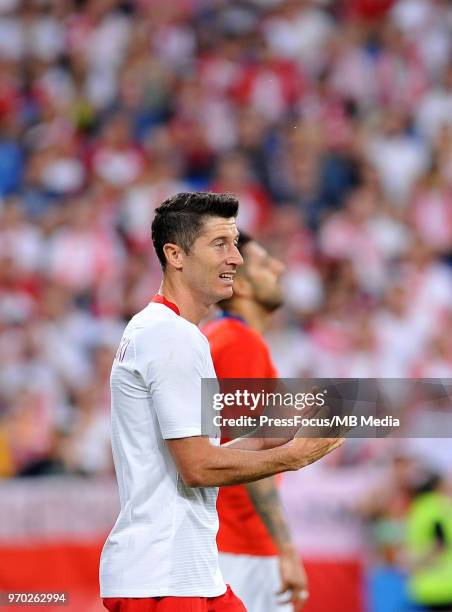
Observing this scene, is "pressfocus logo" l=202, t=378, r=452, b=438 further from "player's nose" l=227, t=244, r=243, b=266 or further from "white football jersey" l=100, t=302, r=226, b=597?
"player's nose" l=227, t=244, r=243, b=266

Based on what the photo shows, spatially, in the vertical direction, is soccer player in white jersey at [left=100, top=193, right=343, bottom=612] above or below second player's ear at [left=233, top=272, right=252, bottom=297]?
below

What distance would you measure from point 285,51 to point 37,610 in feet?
23.1

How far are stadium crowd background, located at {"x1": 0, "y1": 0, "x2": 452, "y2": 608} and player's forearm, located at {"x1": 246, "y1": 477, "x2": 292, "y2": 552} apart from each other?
3462 millimetres

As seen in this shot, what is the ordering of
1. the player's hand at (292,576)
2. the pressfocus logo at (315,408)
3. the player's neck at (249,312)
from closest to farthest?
the pressfocus logo at (315,408) → the player's hand at (292,576) → the player's neck at (249,312)

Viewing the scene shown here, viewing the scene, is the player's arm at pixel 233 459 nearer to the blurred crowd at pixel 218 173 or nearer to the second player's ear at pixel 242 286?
the second player's ear at pixel 242 286

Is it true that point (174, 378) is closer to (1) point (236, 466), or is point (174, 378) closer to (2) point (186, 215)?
(1) point (236, 466)

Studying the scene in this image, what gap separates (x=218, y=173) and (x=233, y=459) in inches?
300

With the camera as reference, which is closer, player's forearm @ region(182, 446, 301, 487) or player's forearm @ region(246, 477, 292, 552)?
player's forearm @ region(182, 446, 301, 487)

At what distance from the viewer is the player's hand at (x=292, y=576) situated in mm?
4293

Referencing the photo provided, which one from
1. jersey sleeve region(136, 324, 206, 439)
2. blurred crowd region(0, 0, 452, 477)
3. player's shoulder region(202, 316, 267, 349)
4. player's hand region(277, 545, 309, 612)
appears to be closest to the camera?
jersey sleeve region(136, 324, 206, 439)

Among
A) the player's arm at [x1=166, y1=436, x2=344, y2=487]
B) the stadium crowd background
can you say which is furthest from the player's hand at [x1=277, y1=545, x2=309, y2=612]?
the stadium crowd background

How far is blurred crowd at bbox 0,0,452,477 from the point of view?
8.83 meters

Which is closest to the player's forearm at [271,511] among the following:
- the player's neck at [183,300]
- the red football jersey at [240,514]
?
the red football jersey at [240,514]

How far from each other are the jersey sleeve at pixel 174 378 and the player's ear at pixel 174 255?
26cm
